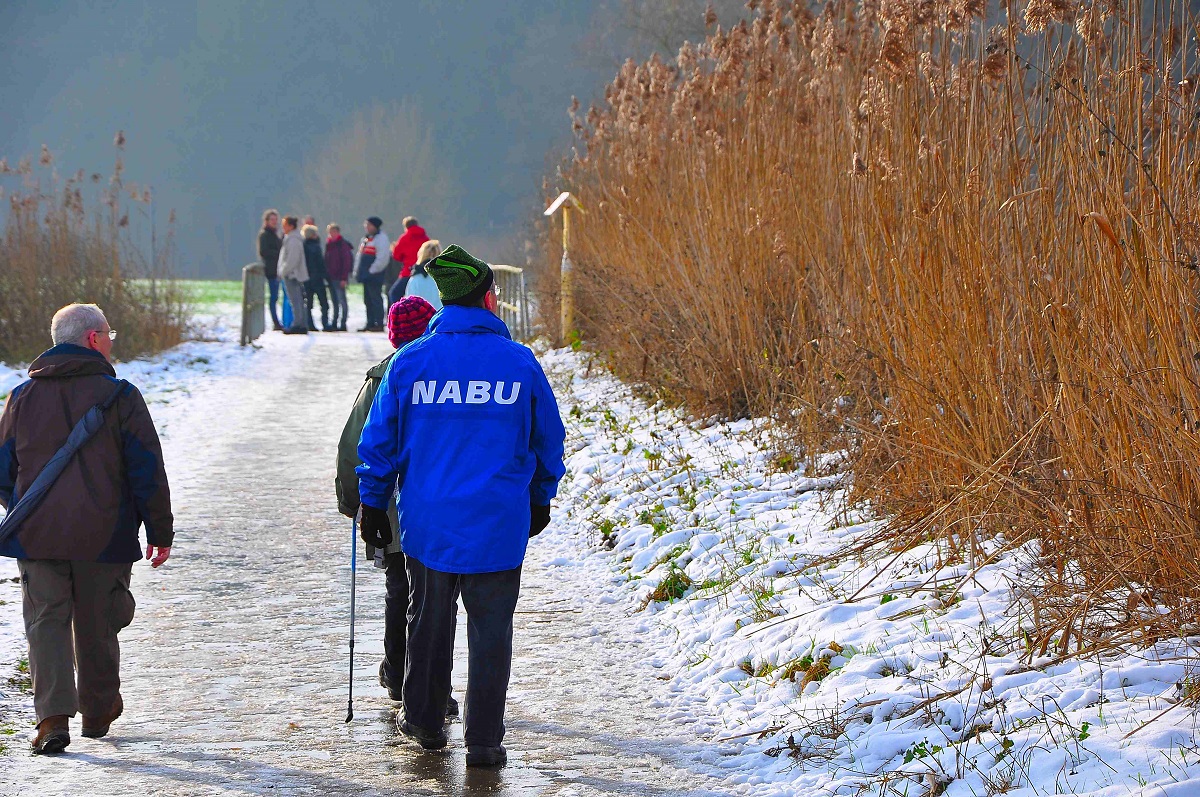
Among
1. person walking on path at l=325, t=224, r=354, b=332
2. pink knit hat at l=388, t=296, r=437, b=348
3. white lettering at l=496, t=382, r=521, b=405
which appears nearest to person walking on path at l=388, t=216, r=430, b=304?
person walking on path at l=325, t=224, r=354, b=332

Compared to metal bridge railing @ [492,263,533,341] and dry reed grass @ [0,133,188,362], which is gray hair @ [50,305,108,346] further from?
metal bridge railing @ [492,263,533,341]

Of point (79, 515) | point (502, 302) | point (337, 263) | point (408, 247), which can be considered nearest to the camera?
point (79, 515)

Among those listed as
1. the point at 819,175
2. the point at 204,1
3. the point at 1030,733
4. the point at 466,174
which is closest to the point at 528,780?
the point at 1030,733

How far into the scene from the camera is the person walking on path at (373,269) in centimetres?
2288

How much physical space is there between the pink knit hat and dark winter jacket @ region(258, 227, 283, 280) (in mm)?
16008

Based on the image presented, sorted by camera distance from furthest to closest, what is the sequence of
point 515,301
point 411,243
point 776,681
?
1. point 411,243
2. point 515,301
3. point 776,681

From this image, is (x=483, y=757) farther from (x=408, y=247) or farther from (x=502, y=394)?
(x=408, y=247)

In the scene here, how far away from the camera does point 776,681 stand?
5.27 metres

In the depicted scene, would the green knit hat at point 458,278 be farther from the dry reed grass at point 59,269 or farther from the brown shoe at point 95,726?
the dry reed grass at point 59,269

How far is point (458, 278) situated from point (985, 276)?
7.49ft

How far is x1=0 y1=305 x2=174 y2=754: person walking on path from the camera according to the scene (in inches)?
194

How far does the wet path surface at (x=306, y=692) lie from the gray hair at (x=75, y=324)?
53.8 inches

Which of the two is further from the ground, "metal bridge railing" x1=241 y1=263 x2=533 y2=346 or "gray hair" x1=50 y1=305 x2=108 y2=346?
"gray hair" x1=50 y1=305 x2=108 y2=346

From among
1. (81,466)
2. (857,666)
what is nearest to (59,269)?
(81,466)
